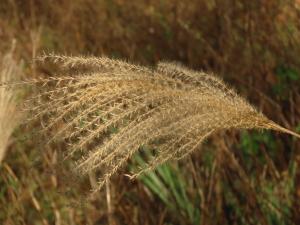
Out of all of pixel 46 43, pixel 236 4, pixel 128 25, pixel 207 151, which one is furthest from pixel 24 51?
pixel 207 151

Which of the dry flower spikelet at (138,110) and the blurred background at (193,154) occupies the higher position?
the dry flower spikelet at (138,110)

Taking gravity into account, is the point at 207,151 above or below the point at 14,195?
above

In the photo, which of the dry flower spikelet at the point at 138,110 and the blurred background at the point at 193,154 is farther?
the blurred background at the point at 193,154

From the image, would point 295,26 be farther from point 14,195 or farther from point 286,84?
point 14,195

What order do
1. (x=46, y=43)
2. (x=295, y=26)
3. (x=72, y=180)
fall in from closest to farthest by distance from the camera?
(x=72, y=180) → (x=295, y=26) → (x=46, y=43)

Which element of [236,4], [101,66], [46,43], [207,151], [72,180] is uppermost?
[101,66]

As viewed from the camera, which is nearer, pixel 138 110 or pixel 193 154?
pixel 138 110

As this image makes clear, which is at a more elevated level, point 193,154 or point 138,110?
point 138,110

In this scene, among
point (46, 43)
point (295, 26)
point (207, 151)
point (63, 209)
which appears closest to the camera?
point (63, 209)
